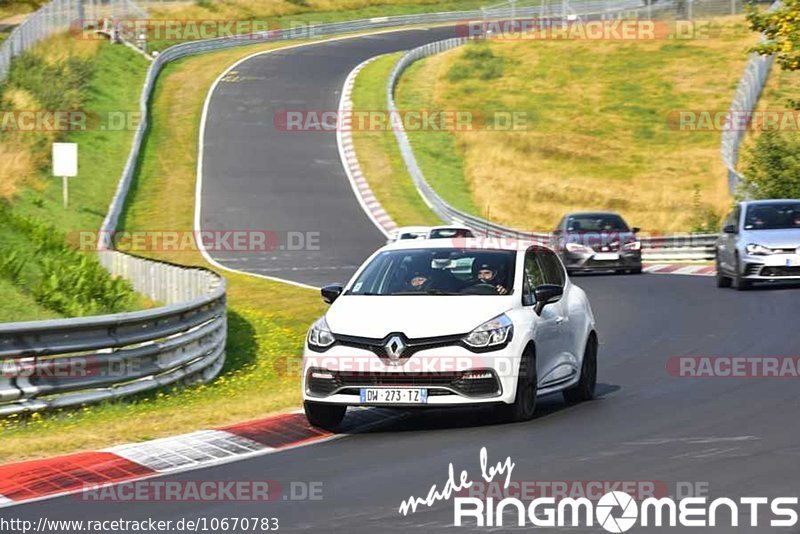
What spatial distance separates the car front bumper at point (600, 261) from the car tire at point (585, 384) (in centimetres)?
2063

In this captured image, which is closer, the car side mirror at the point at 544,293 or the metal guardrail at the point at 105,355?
the car side mirror at the point at 544,293

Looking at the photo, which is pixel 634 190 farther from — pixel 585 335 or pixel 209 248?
pixel 585 335

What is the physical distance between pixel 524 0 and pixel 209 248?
222 ft

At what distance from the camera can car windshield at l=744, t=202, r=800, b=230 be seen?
27812mm

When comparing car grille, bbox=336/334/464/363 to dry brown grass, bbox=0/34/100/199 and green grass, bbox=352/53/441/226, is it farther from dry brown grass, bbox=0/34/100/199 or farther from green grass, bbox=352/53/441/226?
green grass, bbox=352/53/441/226

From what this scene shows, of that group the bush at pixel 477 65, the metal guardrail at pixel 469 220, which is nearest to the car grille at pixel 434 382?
the metal guardrail at pixel 469 220

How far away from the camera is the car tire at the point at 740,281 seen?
27469 millimetres

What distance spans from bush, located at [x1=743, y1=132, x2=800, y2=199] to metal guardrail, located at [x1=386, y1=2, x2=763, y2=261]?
229 cm

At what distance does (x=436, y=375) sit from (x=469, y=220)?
36.5 metres

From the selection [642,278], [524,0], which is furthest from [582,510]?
[524,0]

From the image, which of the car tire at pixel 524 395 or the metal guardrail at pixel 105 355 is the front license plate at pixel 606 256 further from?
the car tire at pixel 524 395

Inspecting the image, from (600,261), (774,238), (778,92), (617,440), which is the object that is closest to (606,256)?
(600,261)

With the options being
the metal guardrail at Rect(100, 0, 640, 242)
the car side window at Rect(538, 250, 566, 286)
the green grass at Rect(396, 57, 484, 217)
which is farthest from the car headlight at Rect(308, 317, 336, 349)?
the green grass at Rect(396, 57, 484, 217)

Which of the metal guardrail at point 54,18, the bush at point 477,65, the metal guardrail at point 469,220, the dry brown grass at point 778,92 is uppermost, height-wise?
the metal guardrail at point 54,18
